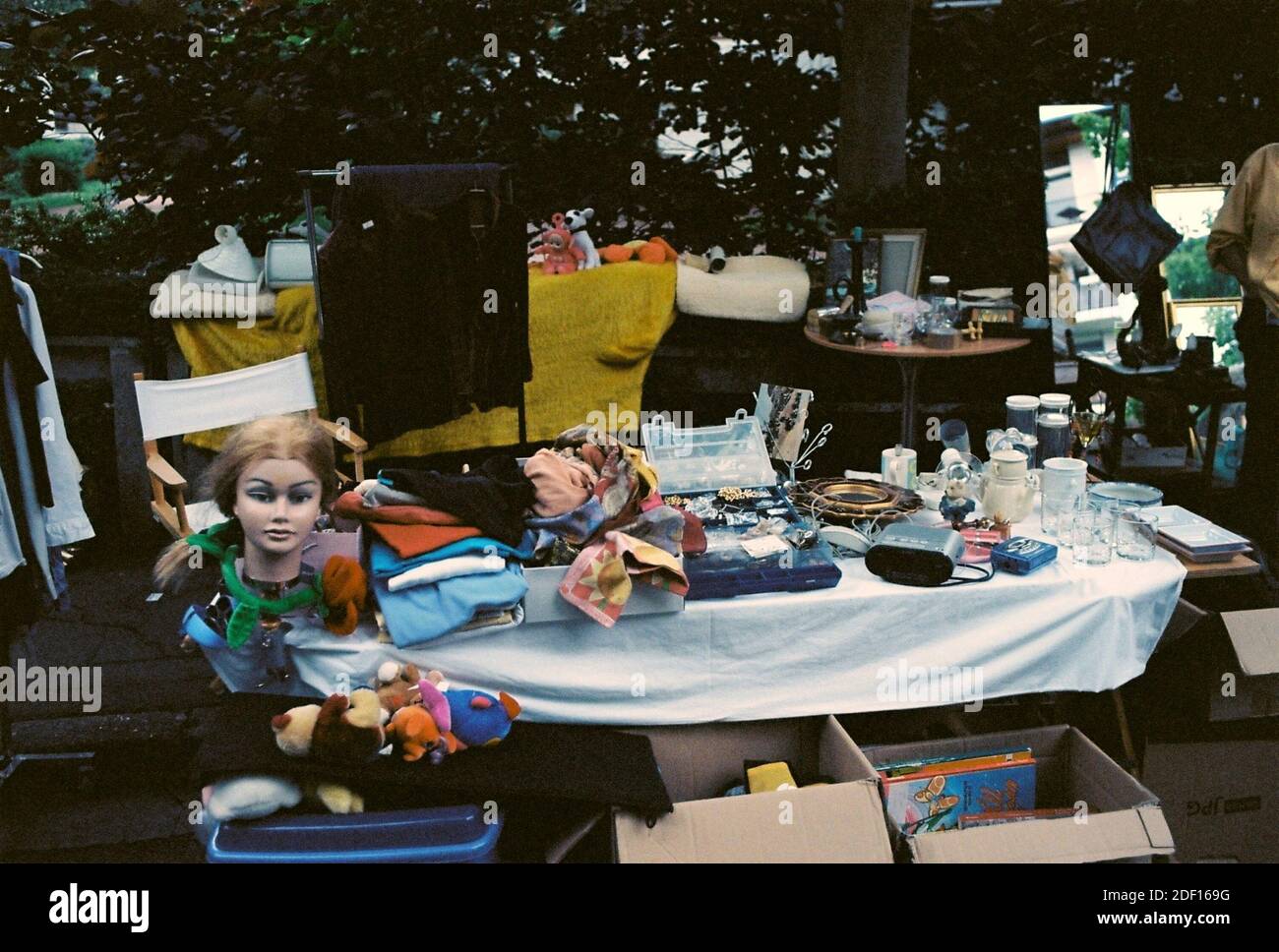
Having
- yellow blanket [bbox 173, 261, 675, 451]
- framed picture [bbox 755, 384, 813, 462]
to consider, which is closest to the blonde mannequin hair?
framed picture [bbox 755, 384, 813, 462]

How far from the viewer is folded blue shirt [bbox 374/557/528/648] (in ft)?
8.24

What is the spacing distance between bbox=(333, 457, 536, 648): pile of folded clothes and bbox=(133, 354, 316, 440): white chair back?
60.2 inches

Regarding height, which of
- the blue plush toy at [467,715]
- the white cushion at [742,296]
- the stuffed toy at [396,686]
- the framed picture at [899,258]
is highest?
the framed picture at [899,258]

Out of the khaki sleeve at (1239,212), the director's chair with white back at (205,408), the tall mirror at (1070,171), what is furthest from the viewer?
the tall mirror at (1070,171)

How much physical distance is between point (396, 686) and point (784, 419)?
1.37 m

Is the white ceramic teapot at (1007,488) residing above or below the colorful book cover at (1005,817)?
above

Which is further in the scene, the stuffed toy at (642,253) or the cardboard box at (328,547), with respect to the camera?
the stuffed toy at (642,253)

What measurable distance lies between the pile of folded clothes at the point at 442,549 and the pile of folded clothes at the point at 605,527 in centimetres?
7

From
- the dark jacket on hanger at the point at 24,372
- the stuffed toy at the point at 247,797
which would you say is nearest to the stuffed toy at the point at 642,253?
the dark jacket on hanger at the point at 24,372

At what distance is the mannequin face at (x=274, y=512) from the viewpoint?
249 centimetres

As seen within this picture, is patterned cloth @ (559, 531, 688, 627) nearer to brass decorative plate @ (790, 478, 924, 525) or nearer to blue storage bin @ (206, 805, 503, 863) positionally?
blue storage bin @ (206, 805, 503, 863)

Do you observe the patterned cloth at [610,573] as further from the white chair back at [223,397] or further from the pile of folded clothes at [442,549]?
the white chair back at [223,397]
